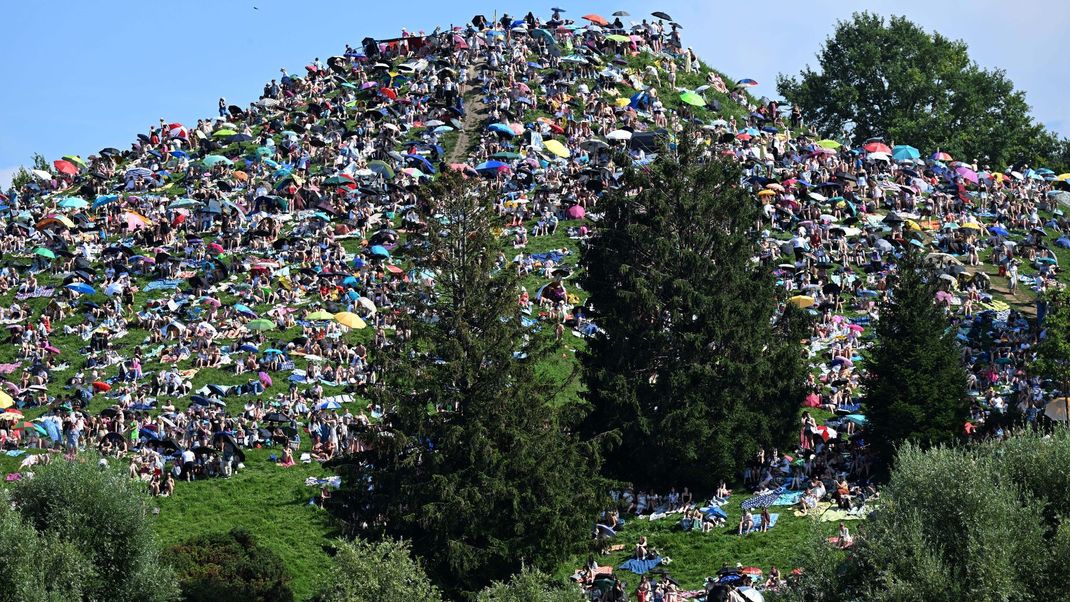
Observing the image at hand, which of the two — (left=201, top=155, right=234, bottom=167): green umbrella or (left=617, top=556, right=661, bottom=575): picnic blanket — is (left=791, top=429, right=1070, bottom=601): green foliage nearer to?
(left=617, top=556, right=661, bottom=575): picnic blanket

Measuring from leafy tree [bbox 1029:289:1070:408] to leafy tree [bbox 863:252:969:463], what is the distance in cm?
365

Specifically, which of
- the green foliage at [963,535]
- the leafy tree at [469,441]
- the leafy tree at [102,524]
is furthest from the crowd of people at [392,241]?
the green foliage at [963,535]

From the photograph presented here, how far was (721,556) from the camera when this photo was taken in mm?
48469

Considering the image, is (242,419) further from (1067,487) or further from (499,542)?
(1067,487)

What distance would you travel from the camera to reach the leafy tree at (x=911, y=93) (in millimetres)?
123062

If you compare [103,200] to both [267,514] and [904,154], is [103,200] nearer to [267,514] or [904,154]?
[267,514]

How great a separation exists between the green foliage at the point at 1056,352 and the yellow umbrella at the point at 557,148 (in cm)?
3567

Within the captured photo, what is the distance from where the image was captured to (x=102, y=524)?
41938 millimetres

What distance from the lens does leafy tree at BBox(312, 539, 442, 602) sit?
3881cm

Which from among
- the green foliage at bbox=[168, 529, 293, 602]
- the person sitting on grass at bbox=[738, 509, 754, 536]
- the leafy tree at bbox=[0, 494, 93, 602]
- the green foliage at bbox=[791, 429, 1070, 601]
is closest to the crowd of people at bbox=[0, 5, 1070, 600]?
the person sitting on grass at bbox=[738, 509, 754, 536]

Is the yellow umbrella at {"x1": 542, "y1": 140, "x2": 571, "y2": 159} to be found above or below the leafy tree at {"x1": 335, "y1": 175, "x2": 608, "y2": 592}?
above

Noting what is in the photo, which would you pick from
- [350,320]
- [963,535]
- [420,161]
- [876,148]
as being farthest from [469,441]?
[876,148]

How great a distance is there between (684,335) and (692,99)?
45402mm

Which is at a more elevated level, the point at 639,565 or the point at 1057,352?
the point at 1057,352
